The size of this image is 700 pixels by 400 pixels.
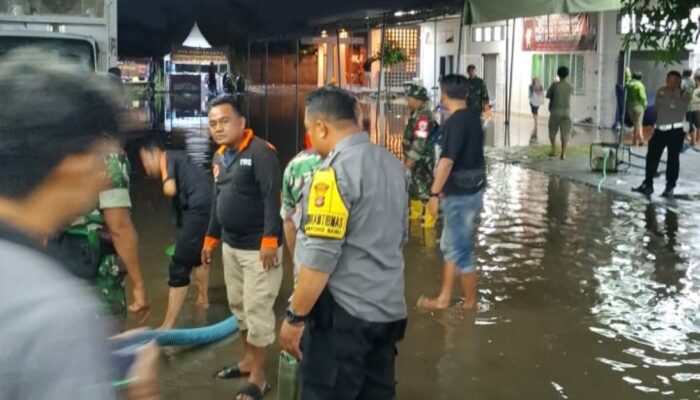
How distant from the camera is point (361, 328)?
12.2ft

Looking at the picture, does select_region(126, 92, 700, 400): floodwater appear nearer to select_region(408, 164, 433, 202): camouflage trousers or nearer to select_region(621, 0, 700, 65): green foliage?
select_region(408, 164, 433, 202): camouflage trousers

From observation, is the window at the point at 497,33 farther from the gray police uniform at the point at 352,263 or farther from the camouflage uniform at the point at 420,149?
the gray police uniform at the point at 352,263

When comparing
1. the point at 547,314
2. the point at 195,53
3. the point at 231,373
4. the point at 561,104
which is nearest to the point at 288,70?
the point at 195,53

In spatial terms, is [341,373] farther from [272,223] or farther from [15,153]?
[15,153]

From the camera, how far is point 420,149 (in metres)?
9.93

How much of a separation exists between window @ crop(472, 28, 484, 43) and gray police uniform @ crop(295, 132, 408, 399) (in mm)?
31909

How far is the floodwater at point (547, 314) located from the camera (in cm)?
564

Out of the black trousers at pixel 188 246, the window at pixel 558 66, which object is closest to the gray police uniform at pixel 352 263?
the black trousers at pixel 188 246

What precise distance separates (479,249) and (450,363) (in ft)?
11.7

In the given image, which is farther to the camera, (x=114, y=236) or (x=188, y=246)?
(x=188, y=246)

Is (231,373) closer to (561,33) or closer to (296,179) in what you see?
(296,179)

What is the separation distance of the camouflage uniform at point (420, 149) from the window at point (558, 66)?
59.8 feet

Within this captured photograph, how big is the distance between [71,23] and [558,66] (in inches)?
805

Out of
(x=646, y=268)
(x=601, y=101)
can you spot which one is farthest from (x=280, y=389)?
(x=601, y=101)
